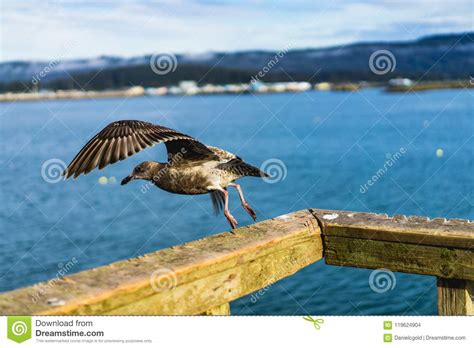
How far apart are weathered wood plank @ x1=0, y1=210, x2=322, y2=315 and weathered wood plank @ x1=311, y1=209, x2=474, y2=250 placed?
6.2 inches

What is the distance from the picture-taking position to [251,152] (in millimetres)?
36750

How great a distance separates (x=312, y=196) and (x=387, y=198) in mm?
3007

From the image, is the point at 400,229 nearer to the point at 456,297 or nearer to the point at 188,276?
the point at 456,297

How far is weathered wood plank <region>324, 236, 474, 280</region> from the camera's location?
145 inches

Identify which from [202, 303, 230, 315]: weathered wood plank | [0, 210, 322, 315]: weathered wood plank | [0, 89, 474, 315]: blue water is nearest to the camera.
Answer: [0, 210, 322, 315]: weathered wood plank

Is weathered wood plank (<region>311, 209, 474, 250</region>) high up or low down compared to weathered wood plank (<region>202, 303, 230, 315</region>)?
up

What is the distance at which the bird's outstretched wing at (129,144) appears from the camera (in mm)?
4832

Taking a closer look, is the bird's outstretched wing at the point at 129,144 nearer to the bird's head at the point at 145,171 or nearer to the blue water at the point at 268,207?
the bird's head at the point at 145,171

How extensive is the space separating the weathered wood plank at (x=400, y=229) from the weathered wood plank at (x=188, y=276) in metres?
0.16

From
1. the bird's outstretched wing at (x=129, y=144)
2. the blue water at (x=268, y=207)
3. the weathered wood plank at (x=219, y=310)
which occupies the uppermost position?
the blue water at (x=268, y=207)

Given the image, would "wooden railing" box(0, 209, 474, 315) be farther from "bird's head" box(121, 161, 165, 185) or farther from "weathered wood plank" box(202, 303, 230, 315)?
"bird's head" box(121, 161, 165, 185)

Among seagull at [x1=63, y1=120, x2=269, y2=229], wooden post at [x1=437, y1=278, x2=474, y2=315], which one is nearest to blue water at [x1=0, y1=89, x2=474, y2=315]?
seagull at [x1=63, y1=120, x2=269, y2=229]

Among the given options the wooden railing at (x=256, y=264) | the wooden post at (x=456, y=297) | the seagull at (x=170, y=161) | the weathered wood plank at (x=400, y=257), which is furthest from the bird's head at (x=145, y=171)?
the wooden post at (x=456, y=297)

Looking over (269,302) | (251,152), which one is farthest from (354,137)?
(269,302)
